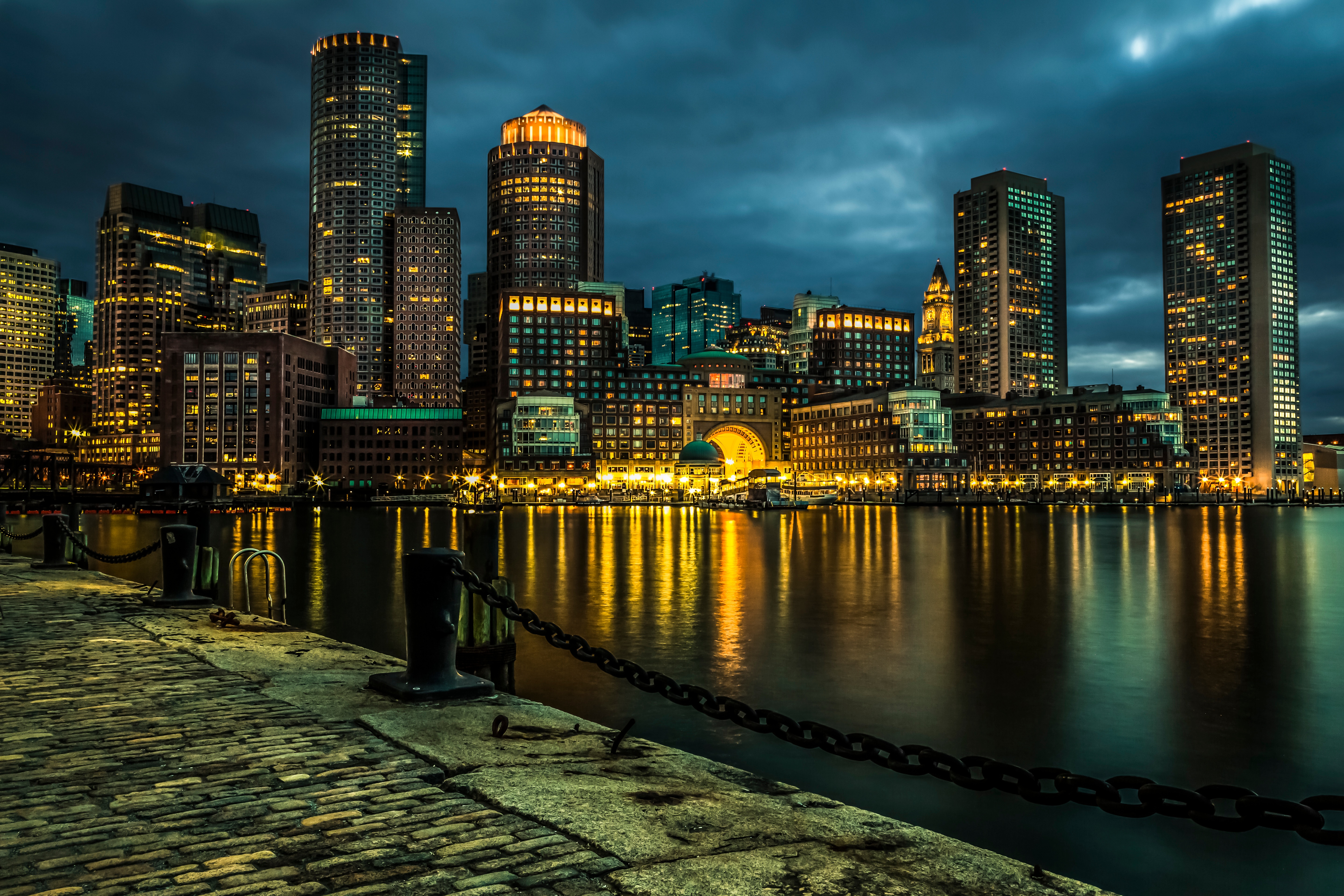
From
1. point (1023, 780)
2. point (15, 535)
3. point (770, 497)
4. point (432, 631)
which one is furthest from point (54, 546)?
point (770, 497)

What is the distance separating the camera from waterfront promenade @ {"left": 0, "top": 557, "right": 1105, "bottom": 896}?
19.3ft

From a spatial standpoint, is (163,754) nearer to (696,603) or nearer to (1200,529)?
(696,603)

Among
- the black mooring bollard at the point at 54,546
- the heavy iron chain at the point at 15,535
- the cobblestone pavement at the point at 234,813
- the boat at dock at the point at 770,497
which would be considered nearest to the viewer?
the cobblestone pavement at the point at 234,813

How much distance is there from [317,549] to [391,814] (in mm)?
63039

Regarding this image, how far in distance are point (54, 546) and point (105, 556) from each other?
1759 millimetres

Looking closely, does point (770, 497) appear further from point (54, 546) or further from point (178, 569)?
point (178, 569)

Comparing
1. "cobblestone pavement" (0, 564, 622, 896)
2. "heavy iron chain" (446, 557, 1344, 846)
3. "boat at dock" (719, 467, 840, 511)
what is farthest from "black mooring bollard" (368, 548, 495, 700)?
"boat at dock" (719, 467, 840, 511)

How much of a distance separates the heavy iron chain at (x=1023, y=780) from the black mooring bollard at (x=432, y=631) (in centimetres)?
85

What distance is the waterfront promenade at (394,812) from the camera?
589 cm

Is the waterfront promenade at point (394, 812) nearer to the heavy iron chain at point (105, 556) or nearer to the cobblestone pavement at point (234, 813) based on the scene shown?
the cobblestone pavement at point (234, 813)

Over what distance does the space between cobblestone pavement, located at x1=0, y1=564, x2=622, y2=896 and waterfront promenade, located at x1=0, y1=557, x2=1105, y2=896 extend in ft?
0.08

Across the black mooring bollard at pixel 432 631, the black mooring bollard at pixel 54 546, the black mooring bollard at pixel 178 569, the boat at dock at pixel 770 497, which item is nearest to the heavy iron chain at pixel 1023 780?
the black mooring bollard at pixel 432 631

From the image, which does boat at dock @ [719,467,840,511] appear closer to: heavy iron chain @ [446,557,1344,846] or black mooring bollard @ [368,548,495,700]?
black mooring bollard @ [368,548,495,700]

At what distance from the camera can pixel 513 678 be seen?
1883cm
